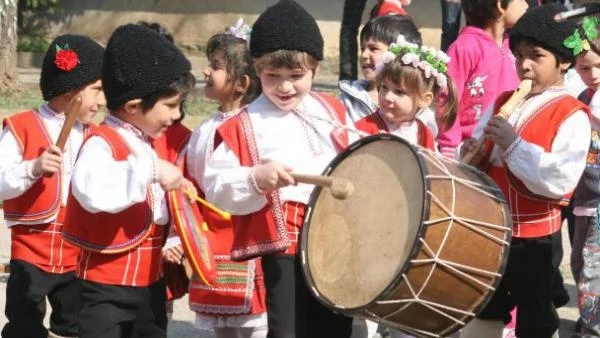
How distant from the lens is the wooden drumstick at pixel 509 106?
459 cm

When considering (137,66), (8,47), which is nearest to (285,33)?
(137,66)

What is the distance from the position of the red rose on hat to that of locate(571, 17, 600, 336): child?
2.03 metres

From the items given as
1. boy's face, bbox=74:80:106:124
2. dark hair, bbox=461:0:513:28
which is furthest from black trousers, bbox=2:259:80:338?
dark hair, bbox=461:0:513:28

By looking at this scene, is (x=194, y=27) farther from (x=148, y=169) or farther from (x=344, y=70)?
(x=148, y=169)

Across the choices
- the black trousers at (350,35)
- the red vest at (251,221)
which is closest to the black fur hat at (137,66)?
the red vest at (251,221)

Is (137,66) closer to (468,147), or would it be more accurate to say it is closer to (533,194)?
(468,147)

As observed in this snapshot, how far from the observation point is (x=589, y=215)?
5.53 meters

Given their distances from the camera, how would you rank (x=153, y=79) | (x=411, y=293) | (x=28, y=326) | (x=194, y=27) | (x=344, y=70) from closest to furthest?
(x=411, y=293) < (x=153, y=79) < (x=28, y=326) < (x=344, y=70) < (x=194, y=27)

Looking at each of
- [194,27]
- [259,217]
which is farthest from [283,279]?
[194,27]

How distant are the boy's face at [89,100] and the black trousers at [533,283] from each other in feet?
5.66

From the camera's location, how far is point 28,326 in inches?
196

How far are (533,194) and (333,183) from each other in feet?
3.14

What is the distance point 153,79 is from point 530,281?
160cm

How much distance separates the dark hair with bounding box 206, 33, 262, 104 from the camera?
5355mm
